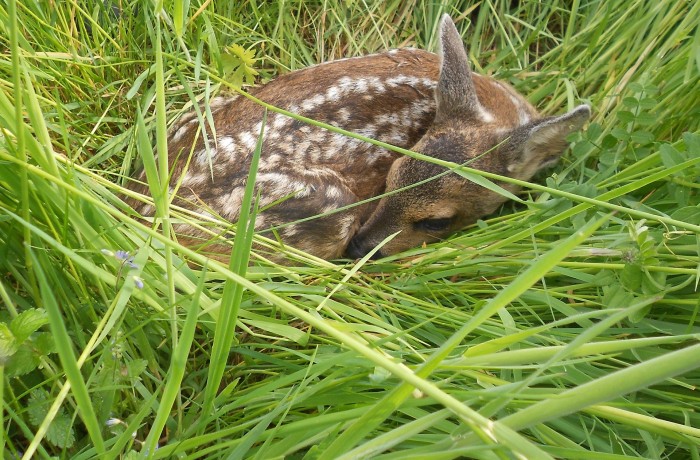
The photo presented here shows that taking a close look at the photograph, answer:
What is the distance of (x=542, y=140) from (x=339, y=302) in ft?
3.54

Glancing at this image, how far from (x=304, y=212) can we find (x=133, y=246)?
3.25 feet

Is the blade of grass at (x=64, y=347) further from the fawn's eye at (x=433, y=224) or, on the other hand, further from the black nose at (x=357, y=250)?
the fawn's eye at (x=433, y=224)

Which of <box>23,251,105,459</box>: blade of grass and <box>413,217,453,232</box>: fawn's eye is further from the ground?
<box>23,251,105,459</box>: blade of grass

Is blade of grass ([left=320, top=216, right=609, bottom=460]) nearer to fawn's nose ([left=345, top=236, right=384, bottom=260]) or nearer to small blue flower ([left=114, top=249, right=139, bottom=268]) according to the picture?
small blue flower ([left=114, top=249, right=139, bottom=268])

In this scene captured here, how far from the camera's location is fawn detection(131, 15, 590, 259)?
8.05 feet

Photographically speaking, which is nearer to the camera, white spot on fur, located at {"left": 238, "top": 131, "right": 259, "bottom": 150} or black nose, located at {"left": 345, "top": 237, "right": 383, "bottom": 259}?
white spot on fur, located at {"left": 238, "top": 131, "right": 259, "bottom": 150}

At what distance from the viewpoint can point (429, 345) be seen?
1.77 metres

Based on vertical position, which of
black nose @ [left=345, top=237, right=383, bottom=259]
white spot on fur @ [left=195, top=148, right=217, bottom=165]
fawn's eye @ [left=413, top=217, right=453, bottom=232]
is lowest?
black nose @ [left=345, top=237, right=383, bottom=259]

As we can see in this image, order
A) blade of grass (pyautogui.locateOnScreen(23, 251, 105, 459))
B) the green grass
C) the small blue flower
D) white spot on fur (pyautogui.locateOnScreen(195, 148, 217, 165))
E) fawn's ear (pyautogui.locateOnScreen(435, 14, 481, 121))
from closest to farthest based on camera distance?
1. blade of grass (pyautogui.locateOnScreen(23, 251, 105, 459))
2. the green grass
3. the small blue flower
4. white spot on fur (pyautogui.locateOnScreen(195, 148, 217, 165))
5. fawn's ear (pyautogui.locateOnScreen(435, 14, 481, 121))

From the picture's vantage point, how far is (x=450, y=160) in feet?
8.45

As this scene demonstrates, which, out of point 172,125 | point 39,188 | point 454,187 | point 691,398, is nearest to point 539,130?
point 454,187

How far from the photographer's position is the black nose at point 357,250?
2.62m

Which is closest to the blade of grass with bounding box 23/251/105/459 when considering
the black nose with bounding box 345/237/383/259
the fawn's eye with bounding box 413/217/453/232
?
the black nose with bounding box 345/237/383/259

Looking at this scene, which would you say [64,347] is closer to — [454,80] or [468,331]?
[468,331]
